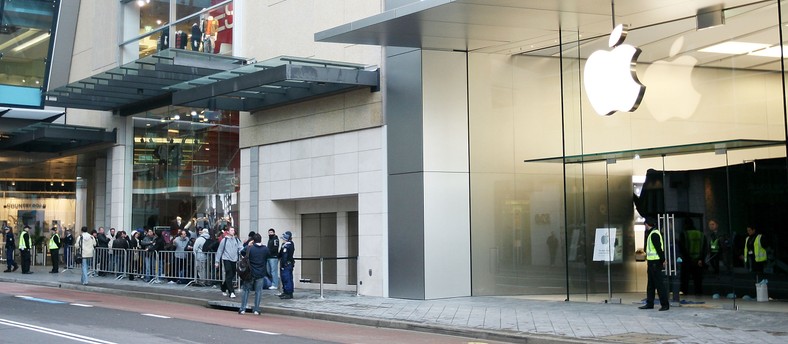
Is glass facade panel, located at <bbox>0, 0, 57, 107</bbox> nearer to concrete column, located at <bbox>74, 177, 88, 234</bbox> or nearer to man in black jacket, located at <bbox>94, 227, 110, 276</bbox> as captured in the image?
concrete column, located at <bbox>74, 177, 88, 234</bbox>

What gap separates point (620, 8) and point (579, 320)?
20.0 feet

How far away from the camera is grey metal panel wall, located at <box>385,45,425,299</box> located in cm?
2053

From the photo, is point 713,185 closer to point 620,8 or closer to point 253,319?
point 620,8

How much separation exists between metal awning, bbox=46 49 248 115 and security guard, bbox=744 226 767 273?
1473cm

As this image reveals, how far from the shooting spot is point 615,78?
17281 millimetres

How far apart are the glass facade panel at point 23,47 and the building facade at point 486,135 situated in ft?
28.1

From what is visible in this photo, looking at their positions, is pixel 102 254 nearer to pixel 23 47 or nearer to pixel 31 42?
pixel 23 47

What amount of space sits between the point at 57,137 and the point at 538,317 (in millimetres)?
22164

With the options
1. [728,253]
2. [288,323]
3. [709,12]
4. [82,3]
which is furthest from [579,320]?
[82,3]

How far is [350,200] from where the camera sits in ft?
76.6

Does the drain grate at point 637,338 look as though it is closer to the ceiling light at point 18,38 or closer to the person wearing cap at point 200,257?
the person wearing cap at point 200,257

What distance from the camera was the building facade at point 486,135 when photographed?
1753 cm

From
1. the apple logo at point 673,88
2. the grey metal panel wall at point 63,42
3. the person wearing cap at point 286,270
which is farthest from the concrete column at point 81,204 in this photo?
the apple logo at point 673,88

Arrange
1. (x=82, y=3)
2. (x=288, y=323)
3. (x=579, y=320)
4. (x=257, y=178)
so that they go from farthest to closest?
1. (x=82, y=3)
2. (x=257, y=178)
3. (x=288, y=323)
4. (x=579, y=320)
